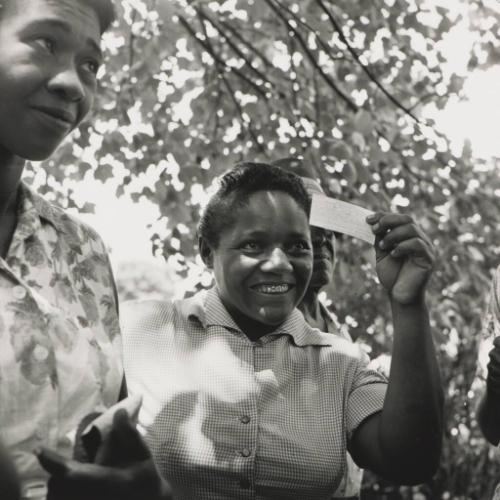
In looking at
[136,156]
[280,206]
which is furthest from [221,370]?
[136,156]

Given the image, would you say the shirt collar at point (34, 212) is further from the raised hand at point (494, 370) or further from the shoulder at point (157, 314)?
the raised hand at point (494, 370)

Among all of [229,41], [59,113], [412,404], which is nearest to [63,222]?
[59,113]

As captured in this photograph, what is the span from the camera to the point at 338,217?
2012 mm

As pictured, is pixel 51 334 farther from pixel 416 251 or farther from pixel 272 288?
pixel 416 251

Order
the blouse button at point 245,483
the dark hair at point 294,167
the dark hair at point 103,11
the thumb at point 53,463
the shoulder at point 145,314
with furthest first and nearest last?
the dark hair at point 294,167 < the shoulder at point 145,314 < the blouse button at point 245,483 < the dark hair at point 103,11 < the thumb at point 53,463

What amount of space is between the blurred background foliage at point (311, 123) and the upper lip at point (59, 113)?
2.94 meters

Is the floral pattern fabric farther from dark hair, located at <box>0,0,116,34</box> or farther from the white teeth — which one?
the white teeth

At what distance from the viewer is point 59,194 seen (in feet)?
17.1

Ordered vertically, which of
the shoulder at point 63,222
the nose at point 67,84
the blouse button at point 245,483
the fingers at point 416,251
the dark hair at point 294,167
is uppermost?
the dark hair at point 294,167

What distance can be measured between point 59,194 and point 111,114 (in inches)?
26.5

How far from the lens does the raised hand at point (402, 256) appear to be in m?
2.01

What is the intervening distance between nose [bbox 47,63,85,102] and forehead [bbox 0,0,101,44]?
0.08 metres

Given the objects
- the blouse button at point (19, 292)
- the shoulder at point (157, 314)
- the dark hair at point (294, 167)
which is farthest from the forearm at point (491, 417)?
the blouse button at point (19, 292)

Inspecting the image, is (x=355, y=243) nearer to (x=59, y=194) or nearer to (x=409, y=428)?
(x=59, y=194)
